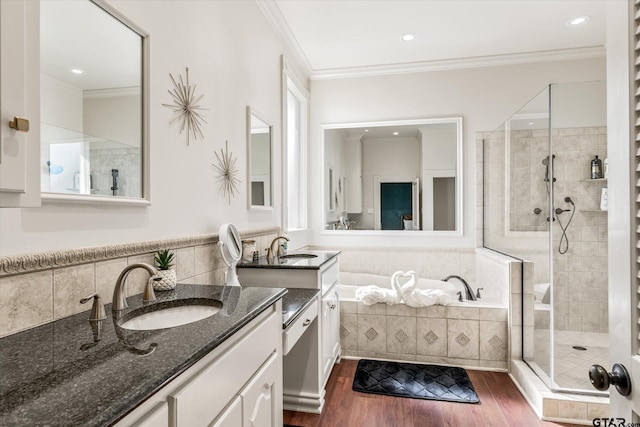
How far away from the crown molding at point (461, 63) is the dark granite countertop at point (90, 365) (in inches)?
138

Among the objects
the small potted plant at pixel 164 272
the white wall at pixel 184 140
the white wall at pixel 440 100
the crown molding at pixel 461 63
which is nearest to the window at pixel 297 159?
the white wall at pixel 440 100

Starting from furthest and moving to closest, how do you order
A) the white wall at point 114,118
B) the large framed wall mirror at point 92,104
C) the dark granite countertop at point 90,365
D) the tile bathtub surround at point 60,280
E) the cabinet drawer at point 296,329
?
1. the cabinet drawer at point 296,329
2. the white wall at point 114,118
3. the large framed wall mirror at point 92,104
4. the tile bathtub surround at point 60,280
5. the dark granite countertop at point 90,365

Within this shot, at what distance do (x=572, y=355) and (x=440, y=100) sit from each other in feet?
8.83

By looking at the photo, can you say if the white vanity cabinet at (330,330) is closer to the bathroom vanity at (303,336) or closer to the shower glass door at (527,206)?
the bathroom vanity at (303,336)

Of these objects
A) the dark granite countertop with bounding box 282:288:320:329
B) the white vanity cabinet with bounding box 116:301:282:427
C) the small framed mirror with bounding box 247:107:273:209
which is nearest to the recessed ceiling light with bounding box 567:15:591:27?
the small framed mirror with bounding box 247:107:273:209

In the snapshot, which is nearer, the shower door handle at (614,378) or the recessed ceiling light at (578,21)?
the shower door handle at (614,378)

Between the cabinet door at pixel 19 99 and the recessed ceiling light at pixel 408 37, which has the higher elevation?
the recessed ceiling light at pixel 408 37

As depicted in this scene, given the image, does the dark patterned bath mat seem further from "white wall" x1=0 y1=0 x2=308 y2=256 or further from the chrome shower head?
the chrome shower head

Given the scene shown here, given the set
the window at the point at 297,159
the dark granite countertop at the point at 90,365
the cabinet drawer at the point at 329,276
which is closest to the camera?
the dark granite countertop at the point at 90,365

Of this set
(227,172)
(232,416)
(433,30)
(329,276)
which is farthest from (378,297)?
(433,30)

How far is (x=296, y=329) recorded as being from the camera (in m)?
1.64

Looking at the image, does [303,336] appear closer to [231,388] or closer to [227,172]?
[227,172]

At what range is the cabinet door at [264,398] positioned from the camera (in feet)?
3.59

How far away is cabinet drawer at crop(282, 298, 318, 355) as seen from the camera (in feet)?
4.93
